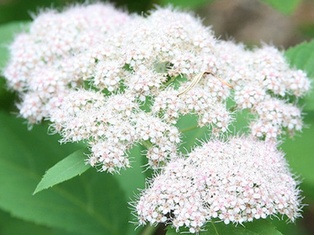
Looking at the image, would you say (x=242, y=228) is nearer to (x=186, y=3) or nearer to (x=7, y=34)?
(x=7, y=34)

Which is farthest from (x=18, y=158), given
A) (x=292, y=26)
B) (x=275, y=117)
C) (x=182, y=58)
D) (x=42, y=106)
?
(x=292, y=26)

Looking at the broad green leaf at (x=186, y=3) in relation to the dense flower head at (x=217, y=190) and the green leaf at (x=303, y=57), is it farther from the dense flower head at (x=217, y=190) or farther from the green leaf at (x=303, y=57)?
the dense flower head at (x=217, y=190)

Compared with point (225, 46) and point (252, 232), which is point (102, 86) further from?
point (252, 232)

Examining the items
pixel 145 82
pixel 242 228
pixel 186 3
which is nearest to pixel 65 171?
pixel 145 82

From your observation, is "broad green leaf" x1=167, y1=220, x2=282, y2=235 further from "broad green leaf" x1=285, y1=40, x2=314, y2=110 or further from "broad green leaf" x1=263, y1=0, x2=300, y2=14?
"broad green leaf" x1=263, y1=0, x2=300, y2=14

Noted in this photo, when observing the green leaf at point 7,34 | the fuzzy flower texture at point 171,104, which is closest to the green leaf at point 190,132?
the fuzzy flower texture at point 171,104
